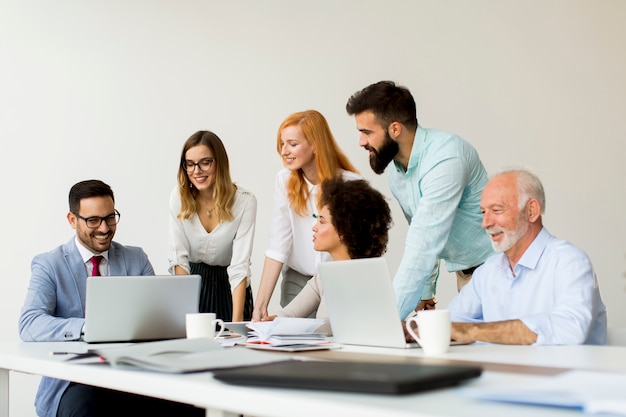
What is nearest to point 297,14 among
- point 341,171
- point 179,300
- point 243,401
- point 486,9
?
point 486,9

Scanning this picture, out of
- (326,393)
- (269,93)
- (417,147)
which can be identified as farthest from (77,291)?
(269,93)

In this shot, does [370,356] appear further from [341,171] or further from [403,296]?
[341,171]

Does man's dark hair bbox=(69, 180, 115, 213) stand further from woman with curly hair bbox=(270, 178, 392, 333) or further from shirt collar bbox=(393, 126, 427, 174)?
shirt collar bbox=(393, 126, 427, 174)

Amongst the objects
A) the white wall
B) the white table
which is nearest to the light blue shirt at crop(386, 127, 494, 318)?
the white table

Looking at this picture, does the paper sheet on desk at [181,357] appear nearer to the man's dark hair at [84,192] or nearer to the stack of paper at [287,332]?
the stack of paper at [287,332]

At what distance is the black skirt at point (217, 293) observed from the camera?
374cm

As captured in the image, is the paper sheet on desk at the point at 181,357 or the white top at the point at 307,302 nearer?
the paper sheet on desk at the point at 181,357

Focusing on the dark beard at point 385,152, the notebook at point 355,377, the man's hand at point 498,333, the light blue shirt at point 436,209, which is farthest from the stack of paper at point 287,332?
the dark beard at point 385,152

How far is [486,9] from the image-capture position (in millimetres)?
4973

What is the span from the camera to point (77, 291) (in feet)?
9.53

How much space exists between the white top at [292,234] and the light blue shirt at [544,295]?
1086mm

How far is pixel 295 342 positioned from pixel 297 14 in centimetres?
369

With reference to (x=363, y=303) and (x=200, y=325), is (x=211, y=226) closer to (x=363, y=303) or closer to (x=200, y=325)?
(x=200, y=325)

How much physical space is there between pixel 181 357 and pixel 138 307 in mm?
767
